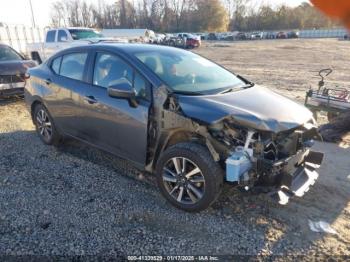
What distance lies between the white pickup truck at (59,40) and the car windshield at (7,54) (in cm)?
445

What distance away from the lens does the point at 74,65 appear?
4781mm

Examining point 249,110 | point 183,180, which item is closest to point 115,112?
point 183,180

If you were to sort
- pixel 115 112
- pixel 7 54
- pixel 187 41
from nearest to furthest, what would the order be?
pixel 115 112, pixel 7 54, pixel 187 41

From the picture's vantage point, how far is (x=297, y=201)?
3.81 meters

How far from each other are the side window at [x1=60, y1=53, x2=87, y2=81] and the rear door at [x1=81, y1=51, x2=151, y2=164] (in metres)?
0.26

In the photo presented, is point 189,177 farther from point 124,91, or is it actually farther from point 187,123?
point 124,91

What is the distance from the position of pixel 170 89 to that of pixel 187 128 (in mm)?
514

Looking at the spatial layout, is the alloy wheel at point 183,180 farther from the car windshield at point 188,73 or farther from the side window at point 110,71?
the side window at point 110,71

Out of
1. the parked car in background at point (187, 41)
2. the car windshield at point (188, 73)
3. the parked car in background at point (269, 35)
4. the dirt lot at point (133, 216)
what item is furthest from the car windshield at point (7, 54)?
the parked car in background at point (269, 35)

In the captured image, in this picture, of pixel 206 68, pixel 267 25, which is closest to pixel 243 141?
pixel 206 68

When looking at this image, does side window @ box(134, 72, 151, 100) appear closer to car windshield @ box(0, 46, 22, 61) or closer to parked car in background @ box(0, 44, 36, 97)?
parked car in background @ box(0, 44, 36, 97)

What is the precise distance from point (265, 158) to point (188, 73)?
1515mm

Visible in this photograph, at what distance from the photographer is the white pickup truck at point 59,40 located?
1447cm

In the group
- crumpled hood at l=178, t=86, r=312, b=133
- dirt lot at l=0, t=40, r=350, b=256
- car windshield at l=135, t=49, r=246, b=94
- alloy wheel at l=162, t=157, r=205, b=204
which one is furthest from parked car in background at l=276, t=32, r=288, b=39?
alloy wheel at l=162, t=157, r=205, b=204
